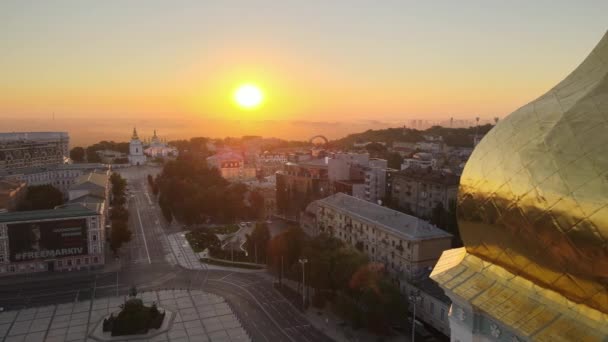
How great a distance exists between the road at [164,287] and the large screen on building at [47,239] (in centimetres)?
200

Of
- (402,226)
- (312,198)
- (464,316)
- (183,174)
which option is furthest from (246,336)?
(183,174)

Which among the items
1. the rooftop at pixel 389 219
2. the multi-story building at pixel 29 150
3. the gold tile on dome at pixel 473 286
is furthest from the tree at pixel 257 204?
the gold tile on dome at pixel 473 286

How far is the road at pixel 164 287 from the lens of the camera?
109ft

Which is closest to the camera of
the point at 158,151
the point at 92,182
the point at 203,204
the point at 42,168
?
the point at 203,204

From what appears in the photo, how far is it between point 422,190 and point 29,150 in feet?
271

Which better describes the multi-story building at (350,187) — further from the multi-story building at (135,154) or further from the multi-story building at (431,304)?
the multi-story building at (135,154)

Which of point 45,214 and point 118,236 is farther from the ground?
point 45,214

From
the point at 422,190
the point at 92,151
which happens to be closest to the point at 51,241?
the point at 422,190

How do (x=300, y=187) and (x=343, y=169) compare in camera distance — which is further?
(x=300, y=187)

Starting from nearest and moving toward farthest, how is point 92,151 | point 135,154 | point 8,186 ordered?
point 8,186, point 135,154, point 92,151

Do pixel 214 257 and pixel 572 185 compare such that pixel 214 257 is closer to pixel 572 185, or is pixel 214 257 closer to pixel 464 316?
pixel 464 316

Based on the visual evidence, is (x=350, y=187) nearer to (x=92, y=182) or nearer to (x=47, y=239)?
(x=92, y=182)

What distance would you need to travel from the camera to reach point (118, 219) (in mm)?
56156

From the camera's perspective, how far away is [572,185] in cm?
799
